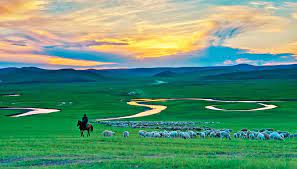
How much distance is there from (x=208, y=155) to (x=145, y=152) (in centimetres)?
337

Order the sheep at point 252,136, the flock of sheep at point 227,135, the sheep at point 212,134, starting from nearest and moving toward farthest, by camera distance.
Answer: the flock of sheep at point 227,135 → the sheep at point 252,136 → the sheep at point 212,134

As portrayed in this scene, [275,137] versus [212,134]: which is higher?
[212,134]

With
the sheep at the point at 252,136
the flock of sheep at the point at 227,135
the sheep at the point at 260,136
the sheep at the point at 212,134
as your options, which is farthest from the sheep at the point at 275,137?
the sheep at the point at 212,134

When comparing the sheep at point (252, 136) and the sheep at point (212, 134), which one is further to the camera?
the sheep at point (212, 134)

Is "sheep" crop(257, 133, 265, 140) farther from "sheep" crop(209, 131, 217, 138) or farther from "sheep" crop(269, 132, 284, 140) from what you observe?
"sheep" crop(209, 131, 217, 138)

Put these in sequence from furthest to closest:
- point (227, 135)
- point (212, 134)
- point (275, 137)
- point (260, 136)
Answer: point (212, 134), point (227, 135), point (260, 136), point (275, 137)

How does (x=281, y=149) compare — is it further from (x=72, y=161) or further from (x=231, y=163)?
(x=72, y=161)

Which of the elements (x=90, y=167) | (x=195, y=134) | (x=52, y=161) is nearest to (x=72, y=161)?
(x=52, y=161)

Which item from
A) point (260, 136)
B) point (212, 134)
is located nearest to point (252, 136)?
point (260, 136)

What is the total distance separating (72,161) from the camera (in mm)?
19703

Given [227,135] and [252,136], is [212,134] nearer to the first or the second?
[227,135]

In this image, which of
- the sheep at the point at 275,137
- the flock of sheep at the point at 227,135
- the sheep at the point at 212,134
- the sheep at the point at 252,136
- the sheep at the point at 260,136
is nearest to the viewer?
the sheep at the point at 275,137

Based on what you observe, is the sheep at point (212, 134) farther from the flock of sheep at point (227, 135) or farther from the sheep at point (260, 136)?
the sheep at point (260, 136)

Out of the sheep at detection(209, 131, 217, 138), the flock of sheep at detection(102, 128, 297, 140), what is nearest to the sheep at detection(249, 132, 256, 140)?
the flock of sheep at detection(102, 128, 297, 140)
